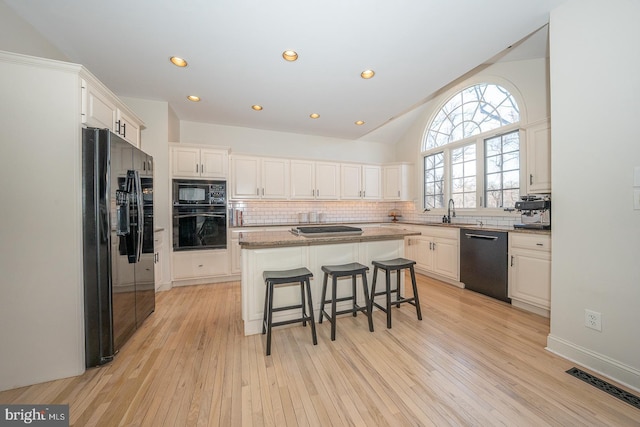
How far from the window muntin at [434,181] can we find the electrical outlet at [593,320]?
10.0 ft

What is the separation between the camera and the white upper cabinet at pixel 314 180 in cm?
470

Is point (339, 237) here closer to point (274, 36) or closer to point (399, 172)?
point (274, 36)

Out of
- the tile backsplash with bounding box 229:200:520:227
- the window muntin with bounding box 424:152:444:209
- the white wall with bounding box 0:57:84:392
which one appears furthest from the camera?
the window muntin with bounding box 424:152:444:209

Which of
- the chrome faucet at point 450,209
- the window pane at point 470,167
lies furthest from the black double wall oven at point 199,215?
the window pane at point 470,167

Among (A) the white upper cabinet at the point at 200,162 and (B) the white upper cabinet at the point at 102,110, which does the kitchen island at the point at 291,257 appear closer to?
(B) the white upper cabinet at the point at 102,110

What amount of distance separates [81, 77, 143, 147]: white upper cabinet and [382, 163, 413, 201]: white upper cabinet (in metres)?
4.60

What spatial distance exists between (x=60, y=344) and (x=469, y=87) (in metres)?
5.93

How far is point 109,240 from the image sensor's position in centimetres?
182

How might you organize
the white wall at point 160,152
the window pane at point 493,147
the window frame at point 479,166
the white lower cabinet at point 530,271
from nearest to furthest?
the white lower cabinet at point 530,271 → the window frame at point 479,166 → the white wall at point 160,152 → the window pane at point 493,147

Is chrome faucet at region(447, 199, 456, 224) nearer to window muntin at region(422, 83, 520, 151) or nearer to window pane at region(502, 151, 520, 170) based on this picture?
window pane at region(502, 151, 520, 170)

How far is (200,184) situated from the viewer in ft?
12.2

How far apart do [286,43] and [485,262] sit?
141 inches

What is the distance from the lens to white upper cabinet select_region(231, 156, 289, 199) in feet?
14.0

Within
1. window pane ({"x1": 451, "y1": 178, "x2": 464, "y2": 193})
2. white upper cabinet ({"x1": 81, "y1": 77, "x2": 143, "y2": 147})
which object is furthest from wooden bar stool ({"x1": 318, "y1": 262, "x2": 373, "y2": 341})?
window pane ({"x1": 451, "y1": 178, "x2": 464, "y2": 193})
